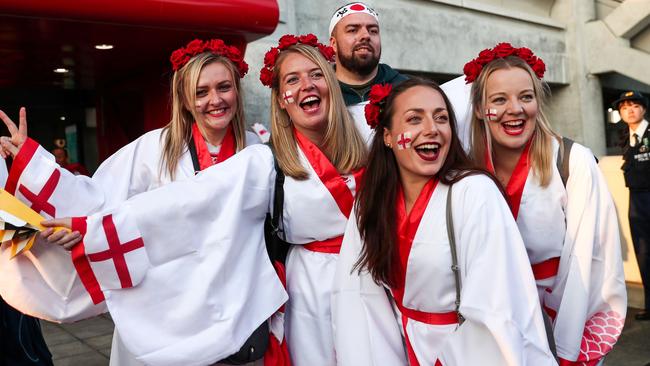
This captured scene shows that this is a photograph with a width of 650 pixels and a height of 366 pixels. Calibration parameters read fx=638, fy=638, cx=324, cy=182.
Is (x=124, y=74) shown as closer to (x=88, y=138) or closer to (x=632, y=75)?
(x=88, y=138)

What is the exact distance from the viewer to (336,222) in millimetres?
2660

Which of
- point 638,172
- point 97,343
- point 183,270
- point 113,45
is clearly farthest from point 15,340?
point 638,172

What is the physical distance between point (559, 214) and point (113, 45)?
4.07 meters

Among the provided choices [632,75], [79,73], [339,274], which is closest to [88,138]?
[79,73]

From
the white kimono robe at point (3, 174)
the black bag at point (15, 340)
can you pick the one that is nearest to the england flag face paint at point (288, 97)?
the white kimono robe at point (3, 174)

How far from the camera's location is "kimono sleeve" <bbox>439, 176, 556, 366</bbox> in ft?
6.56

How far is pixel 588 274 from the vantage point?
7.93 feet

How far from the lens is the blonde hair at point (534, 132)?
250 cm

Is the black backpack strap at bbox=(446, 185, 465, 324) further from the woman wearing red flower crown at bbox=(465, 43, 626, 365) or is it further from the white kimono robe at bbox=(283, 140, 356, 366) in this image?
→ the white kimono robe at bbox=(283, 140, 356, 366)

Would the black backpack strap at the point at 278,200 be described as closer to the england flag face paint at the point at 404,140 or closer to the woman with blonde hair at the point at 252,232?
the woman with blonde hair at the point at 252,232

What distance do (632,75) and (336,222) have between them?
1136 cm

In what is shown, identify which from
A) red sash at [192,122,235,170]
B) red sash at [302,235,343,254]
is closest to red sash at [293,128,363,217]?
red sash at [302,235,343,254]

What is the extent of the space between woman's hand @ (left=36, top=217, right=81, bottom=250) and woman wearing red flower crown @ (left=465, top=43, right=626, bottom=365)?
1627mm

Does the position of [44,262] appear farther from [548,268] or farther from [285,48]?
[548,268]
